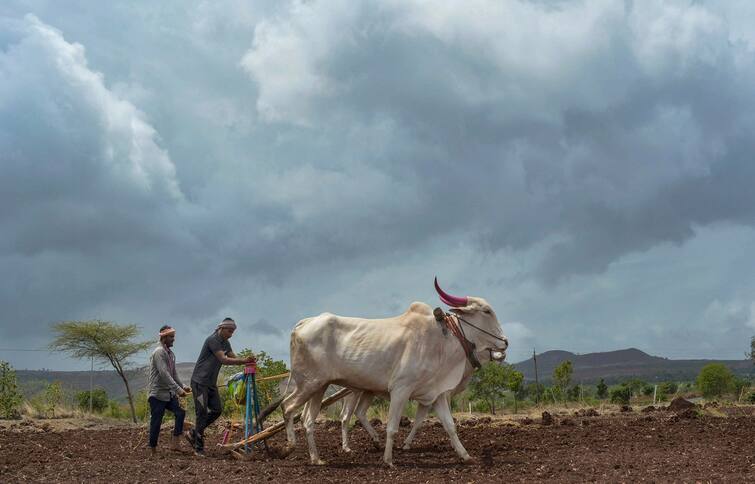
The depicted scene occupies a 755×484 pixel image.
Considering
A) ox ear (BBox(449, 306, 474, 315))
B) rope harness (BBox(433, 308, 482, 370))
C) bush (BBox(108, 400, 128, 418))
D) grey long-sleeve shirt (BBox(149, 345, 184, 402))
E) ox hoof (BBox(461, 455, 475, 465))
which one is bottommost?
ox hoof (BBox(461, 455, 475, 465))

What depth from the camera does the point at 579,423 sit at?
1490cm

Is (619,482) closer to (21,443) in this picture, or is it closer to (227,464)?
(227,464)

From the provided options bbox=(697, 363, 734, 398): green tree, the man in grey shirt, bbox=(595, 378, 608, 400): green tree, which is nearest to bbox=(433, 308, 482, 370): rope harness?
the man in grey shirt

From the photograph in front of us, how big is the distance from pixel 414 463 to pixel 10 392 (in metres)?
16.4

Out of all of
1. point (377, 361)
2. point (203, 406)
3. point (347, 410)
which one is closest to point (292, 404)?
point (377, 361)

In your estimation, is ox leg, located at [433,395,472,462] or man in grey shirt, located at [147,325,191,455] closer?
ox leg, located at [433,395,472,462]

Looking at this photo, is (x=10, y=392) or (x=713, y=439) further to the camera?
(x=10, y=392)

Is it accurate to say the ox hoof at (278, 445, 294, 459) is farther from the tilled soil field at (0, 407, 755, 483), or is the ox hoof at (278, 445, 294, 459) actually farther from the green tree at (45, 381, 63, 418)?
the green tree at (45, 381, 63, 418)

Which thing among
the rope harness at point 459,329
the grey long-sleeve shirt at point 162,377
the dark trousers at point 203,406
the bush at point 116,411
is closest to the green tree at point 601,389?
the bush at point 116,411

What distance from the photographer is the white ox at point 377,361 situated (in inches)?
412

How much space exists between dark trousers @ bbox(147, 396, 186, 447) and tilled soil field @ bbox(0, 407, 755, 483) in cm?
35

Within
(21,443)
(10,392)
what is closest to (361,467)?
(21,443)

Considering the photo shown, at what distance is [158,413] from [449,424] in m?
4.16

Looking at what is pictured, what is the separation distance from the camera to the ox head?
11094mm
